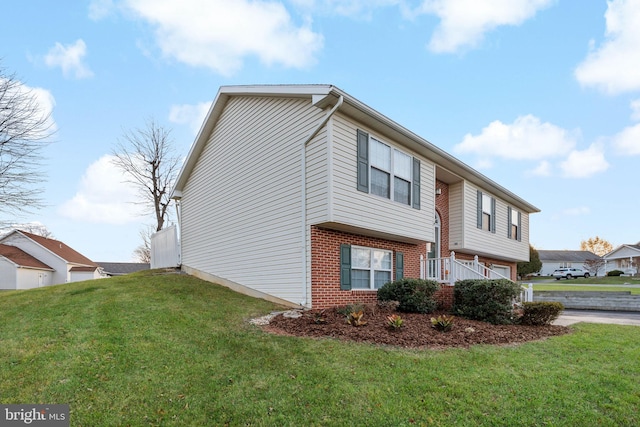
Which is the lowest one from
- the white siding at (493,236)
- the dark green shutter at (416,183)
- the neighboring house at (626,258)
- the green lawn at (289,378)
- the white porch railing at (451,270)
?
the neighboring house at (626,258)

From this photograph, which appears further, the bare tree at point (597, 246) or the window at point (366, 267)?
the bare tree at point (597, 246)

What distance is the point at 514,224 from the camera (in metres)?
18.1

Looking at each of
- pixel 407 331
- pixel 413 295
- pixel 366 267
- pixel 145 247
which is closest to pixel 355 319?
pixel 407 331

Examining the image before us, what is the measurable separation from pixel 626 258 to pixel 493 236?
49656 mm

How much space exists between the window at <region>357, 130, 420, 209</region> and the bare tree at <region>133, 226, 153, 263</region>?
110ft

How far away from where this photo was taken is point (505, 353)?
586 centimetres

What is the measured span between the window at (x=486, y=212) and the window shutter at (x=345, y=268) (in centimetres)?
793

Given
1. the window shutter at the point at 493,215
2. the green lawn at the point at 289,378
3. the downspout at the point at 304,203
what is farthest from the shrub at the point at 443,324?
the window shutter at the point at 493,215

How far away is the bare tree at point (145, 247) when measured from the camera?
41062 mm

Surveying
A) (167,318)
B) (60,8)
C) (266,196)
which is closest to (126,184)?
(60,8)

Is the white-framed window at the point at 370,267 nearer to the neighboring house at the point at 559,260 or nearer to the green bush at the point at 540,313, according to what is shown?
the green bush at the point at 540,313

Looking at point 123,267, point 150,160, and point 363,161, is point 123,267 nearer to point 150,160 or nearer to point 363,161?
point 150,160

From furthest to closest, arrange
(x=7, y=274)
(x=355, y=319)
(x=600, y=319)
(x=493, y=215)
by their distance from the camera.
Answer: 1. (x=7, y=274)
2. (x=493, y=215)
3. (x=600, y=319)
4. (x=355, y=319)

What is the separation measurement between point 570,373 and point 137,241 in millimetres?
45904
